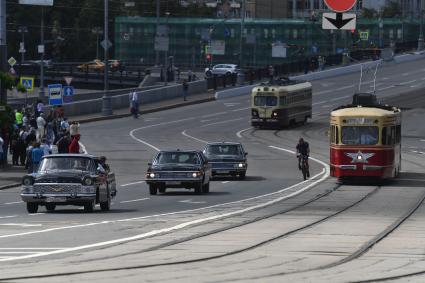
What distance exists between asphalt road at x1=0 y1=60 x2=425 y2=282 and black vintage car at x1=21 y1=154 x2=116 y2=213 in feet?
1.40

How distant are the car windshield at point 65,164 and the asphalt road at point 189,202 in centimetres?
114

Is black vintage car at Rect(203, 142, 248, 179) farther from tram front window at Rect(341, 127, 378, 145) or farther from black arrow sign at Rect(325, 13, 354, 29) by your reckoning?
black arrow sign at Rect(325, 13, 354, 29)

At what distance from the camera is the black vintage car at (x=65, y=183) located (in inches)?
1201

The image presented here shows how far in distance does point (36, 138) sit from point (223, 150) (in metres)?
8.02

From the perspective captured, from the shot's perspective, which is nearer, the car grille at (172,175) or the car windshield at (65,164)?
the car windshield at (65,164)

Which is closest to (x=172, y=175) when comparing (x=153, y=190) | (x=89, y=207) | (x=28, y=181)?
(x=153, y=190)

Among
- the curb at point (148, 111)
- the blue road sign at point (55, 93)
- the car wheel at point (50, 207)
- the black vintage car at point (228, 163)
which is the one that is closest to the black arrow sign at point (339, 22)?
the car wheel at point (50, 207)

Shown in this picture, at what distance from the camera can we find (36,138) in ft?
170

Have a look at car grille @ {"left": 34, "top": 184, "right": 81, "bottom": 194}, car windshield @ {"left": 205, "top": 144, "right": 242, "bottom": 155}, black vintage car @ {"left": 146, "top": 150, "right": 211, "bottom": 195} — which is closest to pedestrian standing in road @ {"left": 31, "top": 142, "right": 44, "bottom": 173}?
black vintage car @ {"left": 146, "top": 150, "right": 211, "bottom": 195}

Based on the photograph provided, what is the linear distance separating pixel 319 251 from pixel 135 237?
401 centimetres

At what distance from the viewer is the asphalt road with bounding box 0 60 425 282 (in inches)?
771

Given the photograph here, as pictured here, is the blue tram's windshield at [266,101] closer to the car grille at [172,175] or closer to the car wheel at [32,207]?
the car grille at [172,175]

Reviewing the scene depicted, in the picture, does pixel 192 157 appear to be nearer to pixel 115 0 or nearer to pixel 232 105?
pixel 232 105

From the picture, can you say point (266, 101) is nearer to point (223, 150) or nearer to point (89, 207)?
point (223, 150)
